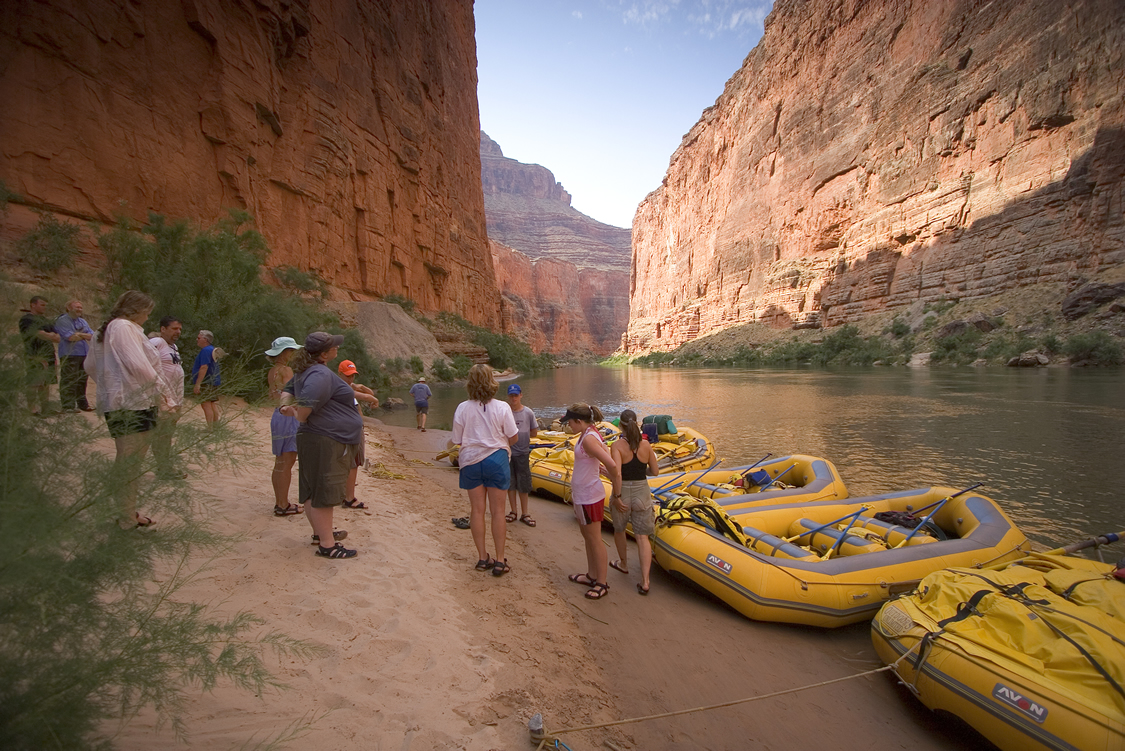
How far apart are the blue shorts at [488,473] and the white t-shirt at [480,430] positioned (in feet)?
0.11

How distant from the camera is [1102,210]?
28031 millimetres

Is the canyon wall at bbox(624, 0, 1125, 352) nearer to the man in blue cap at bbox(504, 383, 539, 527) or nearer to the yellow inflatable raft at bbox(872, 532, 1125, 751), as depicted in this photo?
the yellow inflatable raft at bbox(872, 532, 1125, 751)

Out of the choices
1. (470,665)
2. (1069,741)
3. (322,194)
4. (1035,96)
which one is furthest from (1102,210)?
(322,194)

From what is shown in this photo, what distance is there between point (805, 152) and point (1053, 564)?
6089 centimetres

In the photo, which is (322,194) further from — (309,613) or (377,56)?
(309,613)

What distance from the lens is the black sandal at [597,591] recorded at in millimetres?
4107

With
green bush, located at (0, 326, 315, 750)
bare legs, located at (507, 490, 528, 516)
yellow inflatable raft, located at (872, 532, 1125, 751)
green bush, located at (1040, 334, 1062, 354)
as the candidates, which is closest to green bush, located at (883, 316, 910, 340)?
green bush, located at (1040, 334, 1062, 354)

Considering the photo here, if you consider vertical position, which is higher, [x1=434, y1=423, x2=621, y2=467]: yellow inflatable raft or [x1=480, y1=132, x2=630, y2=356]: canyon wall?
[x1=480, y1=132, x2=630, y2=356]: canyon wall

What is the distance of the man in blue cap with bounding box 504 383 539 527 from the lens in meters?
5.54

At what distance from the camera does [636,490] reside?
4.34 meters

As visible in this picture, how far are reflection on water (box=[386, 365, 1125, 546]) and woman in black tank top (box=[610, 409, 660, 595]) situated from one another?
5153 mm

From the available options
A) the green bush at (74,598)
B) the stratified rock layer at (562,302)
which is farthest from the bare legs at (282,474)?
the stratified rock layer at (562,302)

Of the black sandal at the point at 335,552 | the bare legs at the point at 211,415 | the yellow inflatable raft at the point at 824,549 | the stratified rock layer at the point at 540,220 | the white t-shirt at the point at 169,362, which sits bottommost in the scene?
the yellow inflatable raft at the point at 824,549

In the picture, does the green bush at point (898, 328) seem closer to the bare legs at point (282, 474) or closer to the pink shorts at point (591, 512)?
the pink shorts at point (591, 512)
